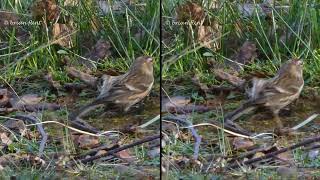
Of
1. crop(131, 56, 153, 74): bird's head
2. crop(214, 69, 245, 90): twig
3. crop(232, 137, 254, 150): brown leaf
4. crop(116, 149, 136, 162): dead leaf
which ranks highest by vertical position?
crop(131, 56, 153, 74): bird's head

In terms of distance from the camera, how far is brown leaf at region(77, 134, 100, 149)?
354cm

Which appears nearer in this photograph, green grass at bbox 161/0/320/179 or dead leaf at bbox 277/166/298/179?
green grass at bbox 161/0/320/179

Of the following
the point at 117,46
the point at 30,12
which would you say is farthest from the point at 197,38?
the point at 30,12

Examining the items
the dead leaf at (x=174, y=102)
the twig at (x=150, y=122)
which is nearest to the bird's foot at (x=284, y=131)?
the dead leaf at (x=174, y=102)

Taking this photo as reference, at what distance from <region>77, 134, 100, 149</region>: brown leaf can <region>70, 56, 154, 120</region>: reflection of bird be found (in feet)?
0.35

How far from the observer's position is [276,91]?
3393 mm

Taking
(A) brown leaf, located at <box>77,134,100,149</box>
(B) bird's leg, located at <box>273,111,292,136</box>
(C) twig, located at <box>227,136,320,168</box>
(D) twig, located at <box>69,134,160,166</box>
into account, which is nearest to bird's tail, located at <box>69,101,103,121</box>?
A: (A) brown leaf, located at <box>77,134,100,149</box>

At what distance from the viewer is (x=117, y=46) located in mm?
3443

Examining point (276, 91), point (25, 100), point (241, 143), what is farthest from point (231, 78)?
point (25, 100)

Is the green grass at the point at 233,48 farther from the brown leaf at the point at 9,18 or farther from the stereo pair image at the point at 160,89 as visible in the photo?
the brown leaf at the point at 9,18

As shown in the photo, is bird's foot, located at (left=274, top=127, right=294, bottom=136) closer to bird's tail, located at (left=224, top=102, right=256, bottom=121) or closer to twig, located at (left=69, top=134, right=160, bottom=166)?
bird's tail, located at (left=224, top=102, right=256, bottom=121)

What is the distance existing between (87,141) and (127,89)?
1.14 feet

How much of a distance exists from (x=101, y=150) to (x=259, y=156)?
797mm

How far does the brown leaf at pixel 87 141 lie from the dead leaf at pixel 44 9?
0.62m
